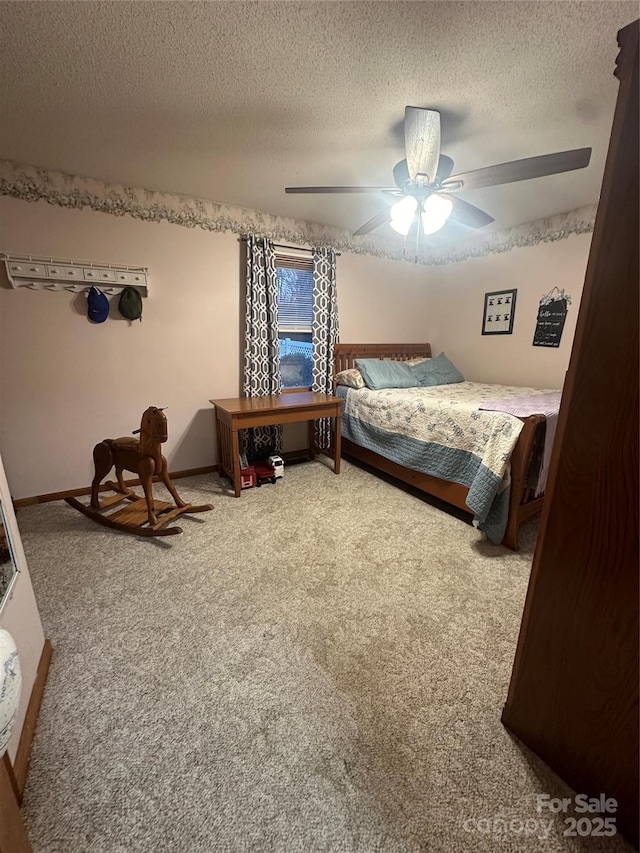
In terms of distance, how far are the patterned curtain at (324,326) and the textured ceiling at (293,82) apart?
99cm

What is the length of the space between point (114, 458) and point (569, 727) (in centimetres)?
248

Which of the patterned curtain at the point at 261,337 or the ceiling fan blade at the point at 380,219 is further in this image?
the patterned curtain at the point at 261,337

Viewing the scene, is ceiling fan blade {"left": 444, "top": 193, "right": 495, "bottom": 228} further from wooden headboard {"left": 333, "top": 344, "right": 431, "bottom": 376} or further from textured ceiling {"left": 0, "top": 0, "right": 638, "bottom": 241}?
wooden headboard {"left": 333, "top": 344, "right": 431, "bottom": 376}

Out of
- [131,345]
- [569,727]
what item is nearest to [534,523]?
[569,727]

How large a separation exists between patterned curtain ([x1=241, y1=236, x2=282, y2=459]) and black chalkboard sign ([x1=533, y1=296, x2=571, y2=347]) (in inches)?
101

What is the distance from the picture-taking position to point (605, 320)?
72 cm

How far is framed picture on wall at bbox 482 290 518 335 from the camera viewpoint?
11.5 ft

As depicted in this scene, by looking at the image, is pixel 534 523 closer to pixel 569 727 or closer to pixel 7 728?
pixel 569 727

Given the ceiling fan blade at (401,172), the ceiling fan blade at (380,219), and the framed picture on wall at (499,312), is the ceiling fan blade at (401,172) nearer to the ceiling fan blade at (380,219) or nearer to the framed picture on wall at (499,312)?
the ceiling fan blade at (380,219)

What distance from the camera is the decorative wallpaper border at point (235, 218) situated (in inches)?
89.2

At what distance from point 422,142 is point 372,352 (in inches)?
86.7

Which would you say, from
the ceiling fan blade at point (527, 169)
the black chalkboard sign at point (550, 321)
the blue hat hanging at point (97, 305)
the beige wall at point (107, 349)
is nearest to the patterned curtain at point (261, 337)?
the beige wall at point (107, 349)

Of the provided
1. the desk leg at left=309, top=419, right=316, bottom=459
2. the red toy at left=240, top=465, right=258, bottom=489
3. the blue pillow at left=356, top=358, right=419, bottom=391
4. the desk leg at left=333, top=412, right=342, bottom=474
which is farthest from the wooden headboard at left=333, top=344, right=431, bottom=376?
the red toy at left=240, top=465, right=258, bottom=489

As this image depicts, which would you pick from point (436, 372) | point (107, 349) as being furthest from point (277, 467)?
point (436, 372)
